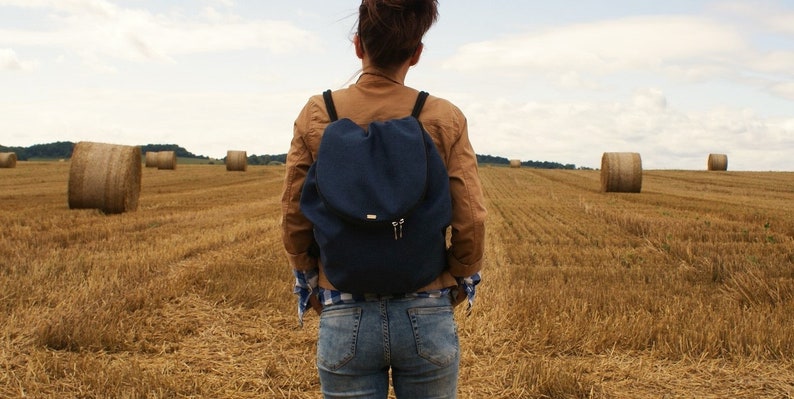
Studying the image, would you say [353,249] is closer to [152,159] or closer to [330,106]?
[330,106]

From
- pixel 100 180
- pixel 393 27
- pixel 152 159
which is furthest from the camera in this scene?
pixel 152 159

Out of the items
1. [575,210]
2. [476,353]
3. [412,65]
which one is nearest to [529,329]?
[476,353]

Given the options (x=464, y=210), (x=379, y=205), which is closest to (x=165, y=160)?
(x=464, y=210)

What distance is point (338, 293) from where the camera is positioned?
2396 millimetres

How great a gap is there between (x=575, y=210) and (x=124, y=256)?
1149 centimetres

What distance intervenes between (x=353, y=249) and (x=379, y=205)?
0.18m

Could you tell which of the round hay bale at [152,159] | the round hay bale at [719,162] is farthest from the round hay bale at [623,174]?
the round hay bale at [152,159]

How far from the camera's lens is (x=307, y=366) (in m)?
5.10

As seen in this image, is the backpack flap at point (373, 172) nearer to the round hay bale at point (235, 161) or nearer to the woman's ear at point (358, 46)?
the woman's ear at point (358, 46)

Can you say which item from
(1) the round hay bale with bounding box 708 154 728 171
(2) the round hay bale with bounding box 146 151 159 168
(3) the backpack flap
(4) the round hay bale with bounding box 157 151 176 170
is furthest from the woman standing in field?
(1) the round hay bale with bounding box 708 154 728 171

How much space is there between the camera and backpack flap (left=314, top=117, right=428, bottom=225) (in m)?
2.22

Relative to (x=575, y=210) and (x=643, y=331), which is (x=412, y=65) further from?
(x=575, y=210)

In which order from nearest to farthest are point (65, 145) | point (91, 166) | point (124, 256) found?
1. point (124, 256)
2. point (91, 166)
3. point (65, 145)

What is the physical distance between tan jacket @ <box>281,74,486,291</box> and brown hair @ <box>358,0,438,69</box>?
9 cm
